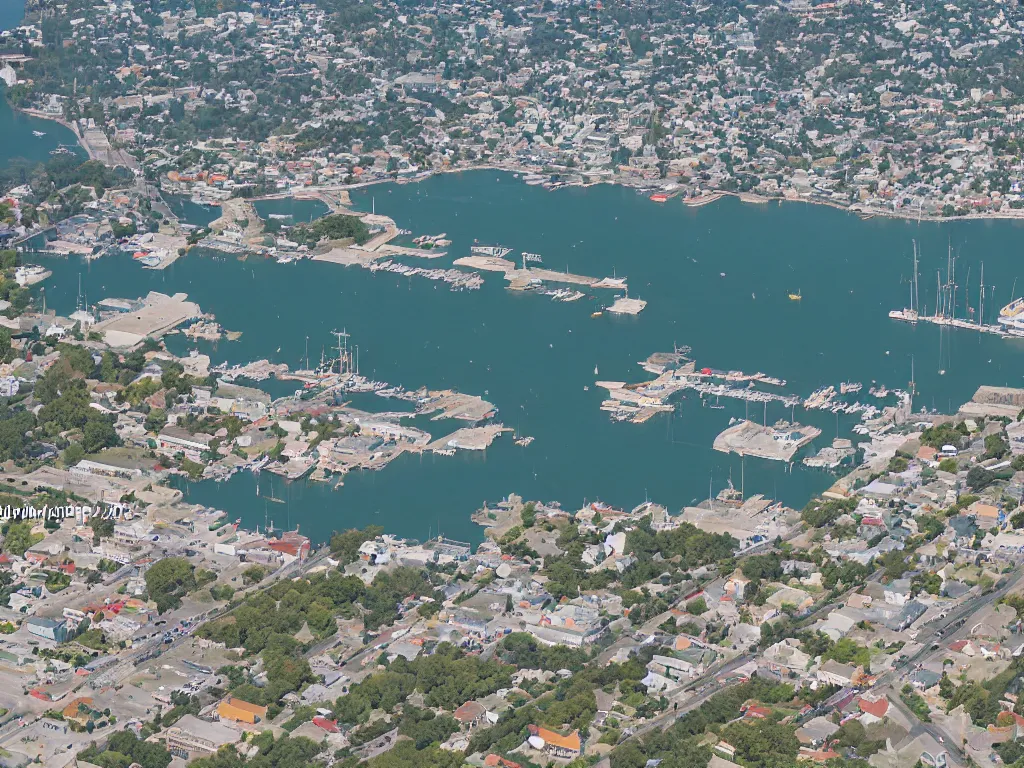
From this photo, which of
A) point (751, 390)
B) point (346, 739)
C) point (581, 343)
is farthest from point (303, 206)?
point (346, 739)

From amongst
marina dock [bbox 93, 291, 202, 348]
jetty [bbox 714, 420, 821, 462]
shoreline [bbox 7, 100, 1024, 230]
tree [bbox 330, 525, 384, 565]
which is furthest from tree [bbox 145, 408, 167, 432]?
shoreline [bbox 7, 100, 1024, 230]

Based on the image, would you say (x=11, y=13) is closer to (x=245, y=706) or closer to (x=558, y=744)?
(x=245, y=706)

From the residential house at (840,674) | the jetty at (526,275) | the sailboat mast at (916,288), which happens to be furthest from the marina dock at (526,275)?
the residential house at (840,674)

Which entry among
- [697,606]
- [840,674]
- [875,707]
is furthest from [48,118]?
[875,707]

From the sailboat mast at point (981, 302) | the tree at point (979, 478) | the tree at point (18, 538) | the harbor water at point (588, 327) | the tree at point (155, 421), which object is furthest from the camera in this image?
the sailboat mast at point (981, 302)

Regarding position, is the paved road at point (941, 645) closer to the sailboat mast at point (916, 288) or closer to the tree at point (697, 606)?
the tree at point (697, 606)

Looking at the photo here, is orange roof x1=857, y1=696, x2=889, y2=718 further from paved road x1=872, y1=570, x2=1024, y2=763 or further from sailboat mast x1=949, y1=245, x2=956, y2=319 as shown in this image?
sailboat mast x1=949, y1=245, x2=956, y2=319
